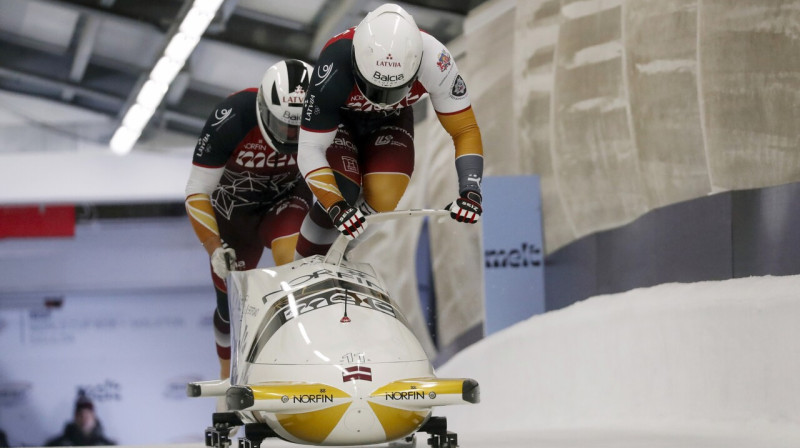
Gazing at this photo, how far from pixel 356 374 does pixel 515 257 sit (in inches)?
159

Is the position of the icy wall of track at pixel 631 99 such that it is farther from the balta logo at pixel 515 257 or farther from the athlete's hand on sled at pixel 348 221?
the athlete's hand on sled at pixel 348 221

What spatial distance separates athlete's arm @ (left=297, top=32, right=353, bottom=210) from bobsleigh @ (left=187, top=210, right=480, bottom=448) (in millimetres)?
279

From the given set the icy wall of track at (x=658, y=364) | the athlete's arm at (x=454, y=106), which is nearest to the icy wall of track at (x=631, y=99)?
the icy wall of track at (x=658, y=364)

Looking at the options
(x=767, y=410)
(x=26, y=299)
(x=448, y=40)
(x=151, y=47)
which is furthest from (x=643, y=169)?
(x=26, y=299)

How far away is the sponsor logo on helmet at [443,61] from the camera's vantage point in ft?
11.2

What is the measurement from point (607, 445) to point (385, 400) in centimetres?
92

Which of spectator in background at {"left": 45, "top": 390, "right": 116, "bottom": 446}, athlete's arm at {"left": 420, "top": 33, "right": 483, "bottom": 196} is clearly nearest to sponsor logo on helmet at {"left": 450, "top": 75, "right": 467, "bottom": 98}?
athlete's arm at {"left": 420, "top": 33, "right": 483, "bottom": 196}

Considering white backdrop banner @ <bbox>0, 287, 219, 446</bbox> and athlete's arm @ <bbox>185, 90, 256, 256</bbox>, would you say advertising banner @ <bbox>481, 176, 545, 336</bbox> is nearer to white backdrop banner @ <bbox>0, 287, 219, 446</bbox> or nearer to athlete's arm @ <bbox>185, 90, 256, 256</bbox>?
athlete's arm @ <bbox>185, 90, 256, 256</bbox>

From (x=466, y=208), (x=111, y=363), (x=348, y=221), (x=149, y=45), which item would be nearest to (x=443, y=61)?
(x=466, y=208)

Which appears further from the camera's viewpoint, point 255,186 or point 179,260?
point 179,260

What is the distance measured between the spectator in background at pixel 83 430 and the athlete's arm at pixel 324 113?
10557 mm

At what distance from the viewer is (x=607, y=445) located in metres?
3.13

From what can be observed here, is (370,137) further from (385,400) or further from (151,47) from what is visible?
(151,47)

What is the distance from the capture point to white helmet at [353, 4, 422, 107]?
10.3ft
